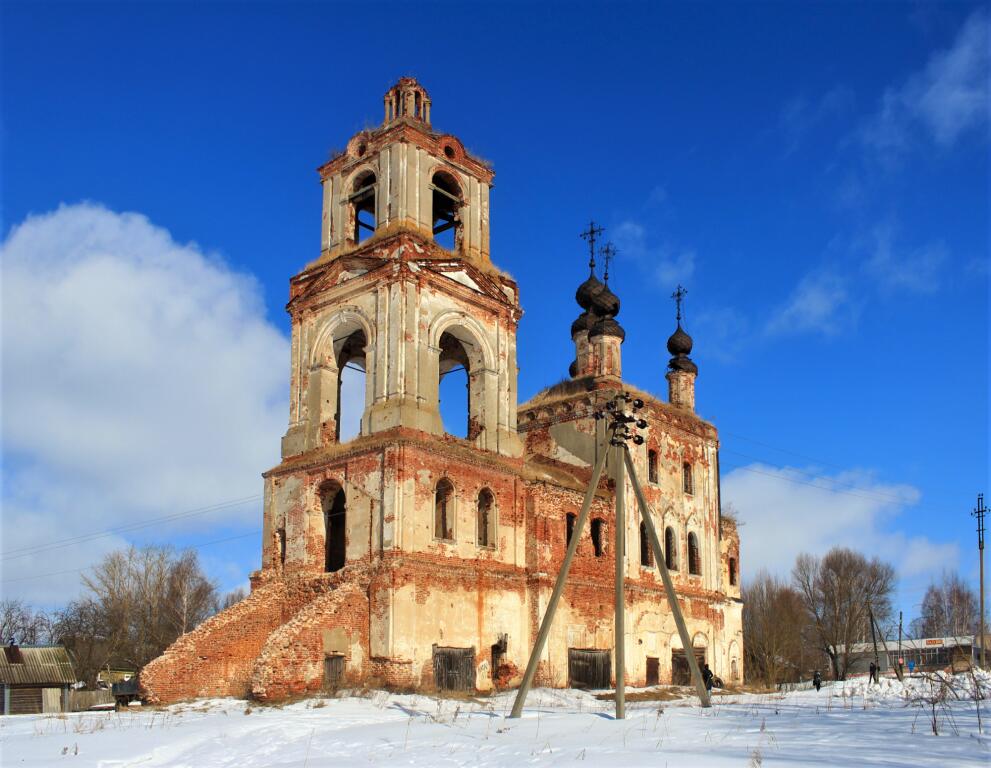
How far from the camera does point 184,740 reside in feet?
45.7

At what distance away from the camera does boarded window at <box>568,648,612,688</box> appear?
26.1 metres

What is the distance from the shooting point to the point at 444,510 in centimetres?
2458

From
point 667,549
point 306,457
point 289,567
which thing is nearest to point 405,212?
point 306,457

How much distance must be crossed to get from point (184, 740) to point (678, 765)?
6.80 m

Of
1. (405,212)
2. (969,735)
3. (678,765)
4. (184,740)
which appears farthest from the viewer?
(405,212)

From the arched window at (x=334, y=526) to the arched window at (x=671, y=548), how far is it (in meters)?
10.1

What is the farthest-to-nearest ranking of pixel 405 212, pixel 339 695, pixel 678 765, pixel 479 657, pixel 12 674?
pixel 12 674 < pixel 405 212 < pixel 479 657 < pixel 339 695 < pixel 678 765

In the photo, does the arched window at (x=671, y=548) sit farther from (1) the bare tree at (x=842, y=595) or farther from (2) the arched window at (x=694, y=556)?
(1) the bare tree at (x=842, y=595)

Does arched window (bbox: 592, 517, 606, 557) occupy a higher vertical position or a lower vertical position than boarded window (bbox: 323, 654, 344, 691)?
higher

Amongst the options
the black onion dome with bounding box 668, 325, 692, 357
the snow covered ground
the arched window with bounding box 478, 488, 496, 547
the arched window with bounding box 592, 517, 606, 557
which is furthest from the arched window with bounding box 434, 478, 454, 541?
the black onion dome with bounding box 668, 325, 692, 357

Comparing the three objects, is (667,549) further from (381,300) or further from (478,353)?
(381,300)

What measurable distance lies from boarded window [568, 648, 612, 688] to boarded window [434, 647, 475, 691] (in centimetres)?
339

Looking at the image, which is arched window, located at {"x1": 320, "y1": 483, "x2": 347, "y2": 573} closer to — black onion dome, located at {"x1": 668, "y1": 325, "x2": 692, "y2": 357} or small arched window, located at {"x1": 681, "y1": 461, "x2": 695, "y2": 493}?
small arched window, located at {"x1": 681, "y1": 461, "x2": 695, "y2": 493}

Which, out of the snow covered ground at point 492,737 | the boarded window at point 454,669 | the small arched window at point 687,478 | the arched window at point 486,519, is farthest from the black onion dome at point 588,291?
the snow covered ground at point 492,737
